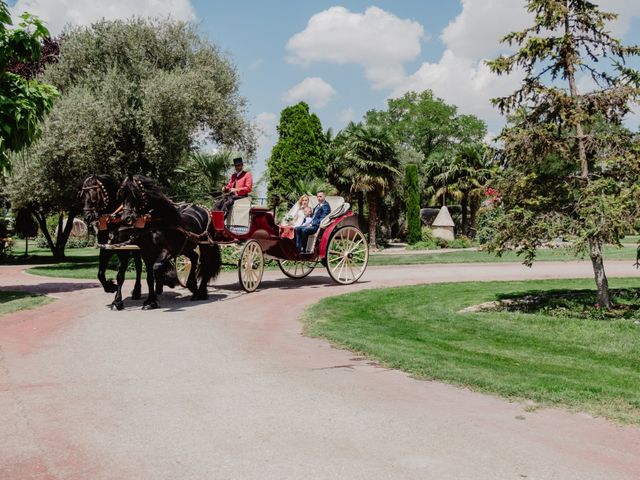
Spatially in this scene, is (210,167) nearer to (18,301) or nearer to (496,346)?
(18,301)

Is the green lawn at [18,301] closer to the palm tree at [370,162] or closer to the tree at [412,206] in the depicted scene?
the palm tree at [370,162]

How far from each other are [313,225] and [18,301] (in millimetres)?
6894

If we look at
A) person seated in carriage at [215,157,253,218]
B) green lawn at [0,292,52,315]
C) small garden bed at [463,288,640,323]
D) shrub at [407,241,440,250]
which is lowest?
small garden bed at [463,288,640,323]

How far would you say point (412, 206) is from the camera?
42719 mm

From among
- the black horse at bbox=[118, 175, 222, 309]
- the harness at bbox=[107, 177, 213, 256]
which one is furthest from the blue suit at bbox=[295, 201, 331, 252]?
the harness at bbox=[107, 177, 213, 256]

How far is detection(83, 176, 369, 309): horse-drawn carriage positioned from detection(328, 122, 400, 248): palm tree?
21.2 m

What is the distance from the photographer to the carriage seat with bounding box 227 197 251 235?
13.3 m

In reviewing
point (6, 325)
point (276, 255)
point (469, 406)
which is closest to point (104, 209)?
point (6, 325)

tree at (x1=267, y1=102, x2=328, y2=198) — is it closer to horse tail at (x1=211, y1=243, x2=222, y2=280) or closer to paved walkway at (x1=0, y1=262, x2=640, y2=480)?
horse tail at (x1=211, y1=243, x2=222, y2=280)

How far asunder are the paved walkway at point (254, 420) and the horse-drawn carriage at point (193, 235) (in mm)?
2845

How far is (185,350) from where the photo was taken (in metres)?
7.82

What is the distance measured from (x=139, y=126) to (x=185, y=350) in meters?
16.4

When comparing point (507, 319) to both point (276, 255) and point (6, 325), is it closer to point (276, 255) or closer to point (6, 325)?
point (276, 255)

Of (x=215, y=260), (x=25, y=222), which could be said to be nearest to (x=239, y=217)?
(x=215, y=260)
